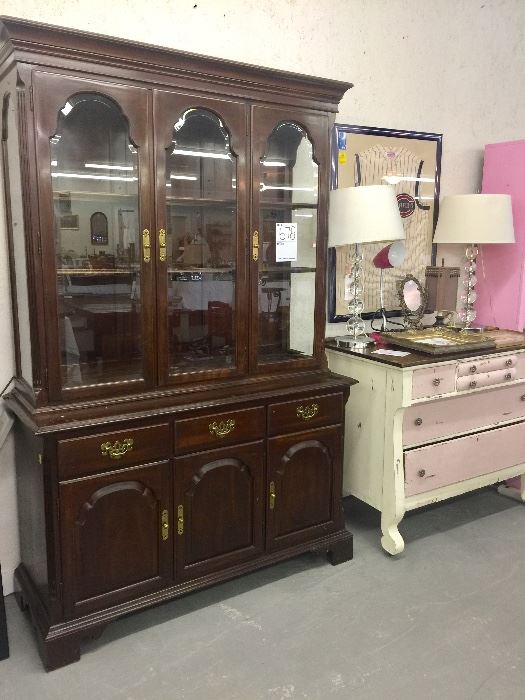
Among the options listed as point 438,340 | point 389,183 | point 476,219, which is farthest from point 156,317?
point 476,219

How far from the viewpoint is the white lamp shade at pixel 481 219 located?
3.01 meters

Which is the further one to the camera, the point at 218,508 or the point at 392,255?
the point at 392,255

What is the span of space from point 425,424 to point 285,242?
1.04 m

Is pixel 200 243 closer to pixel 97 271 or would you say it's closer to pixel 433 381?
pixel 97 271

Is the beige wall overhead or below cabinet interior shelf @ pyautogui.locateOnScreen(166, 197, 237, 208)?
overhead

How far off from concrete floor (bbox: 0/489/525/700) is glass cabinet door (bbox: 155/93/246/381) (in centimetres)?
93

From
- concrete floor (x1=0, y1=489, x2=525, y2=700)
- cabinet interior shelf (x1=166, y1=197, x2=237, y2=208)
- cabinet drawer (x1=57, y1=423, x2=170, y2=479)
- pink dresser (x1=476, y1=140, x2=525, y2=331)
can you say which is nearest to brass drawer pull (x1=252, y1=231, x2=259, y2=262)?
cabinet interior shelf (x1=166, y1=197, x2=237, y2=208)

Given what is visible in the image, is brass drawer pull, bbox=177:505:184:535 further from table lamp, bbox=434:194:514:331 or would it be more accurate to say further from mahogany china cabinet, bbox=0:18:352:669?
table lamp, bbox=434:194:514:331

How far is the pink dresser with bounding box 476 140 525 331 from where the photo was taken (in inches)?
127

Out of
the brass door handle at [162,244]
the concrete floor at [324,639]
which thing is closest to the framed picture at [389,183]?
the brass door handle at [162,244]

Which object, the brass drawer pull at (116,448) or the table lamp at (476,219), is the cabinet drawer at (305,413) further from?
the table lamp at (476,219)

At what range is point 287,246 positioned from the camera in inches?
94.3

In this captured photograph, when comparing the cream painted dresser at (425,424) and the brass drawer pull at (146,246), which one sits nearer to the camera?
the brass drawer pull at (146,246)

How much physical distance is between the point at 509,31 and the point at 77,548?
367cm
